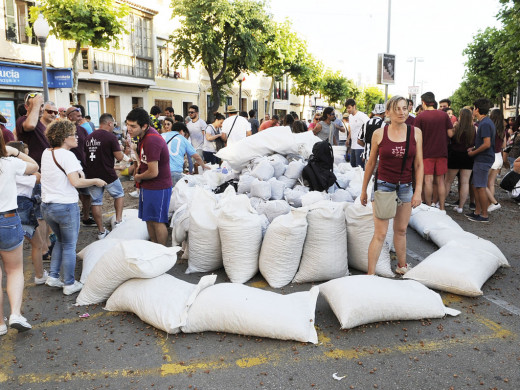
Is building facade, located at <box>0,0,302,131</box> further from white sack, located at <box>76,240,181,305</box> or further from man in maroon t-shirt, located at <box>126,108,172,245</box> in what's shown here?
white sack, located at <box>76,240,181,305</box>

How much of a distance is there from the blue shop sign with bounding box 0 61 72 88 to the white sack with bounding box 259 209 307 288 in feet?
43.6

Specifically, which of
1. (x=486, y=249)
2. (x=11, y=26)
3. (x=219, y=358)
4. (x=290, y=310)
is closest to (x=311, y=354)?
(x=290, y=310)

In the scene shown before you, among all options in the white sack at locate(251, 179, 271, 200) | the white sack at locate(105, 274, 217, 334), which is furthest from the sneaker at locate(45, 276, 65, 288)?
the white sack at locate(251, 179, 271, 200)

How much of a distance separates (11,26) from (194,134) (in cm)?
1021

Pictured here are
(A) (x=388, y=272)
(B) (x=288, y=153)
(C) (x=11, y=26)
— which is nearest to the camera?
(A) (x=388, y=272)

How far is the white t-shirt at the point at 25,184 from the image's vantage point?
384 centimetres

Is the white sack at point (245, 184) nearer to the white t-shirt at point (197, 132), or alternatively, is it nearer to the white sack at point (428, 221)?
the white sack at point (428, 221)

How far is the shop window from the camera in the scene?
15.0 meters

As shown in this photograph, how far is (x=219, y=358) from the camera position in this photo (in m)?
2.88

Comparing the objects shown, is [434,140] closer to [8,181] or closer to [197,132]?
[197,132]

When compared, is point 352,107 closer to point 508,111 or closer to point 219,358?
point 219,358

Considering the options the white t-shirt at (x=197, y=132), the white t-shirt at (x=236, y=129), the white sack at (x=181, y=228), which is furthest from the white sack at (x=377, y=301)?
the white t-shirt at (x=197, y=132)

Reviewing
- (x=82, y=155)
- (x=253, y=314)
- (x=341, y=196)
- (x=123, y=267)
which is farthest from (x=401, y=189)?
(x=82, y=155)

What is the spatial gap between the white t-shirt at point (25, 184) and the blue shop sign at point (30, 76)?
1231cm
